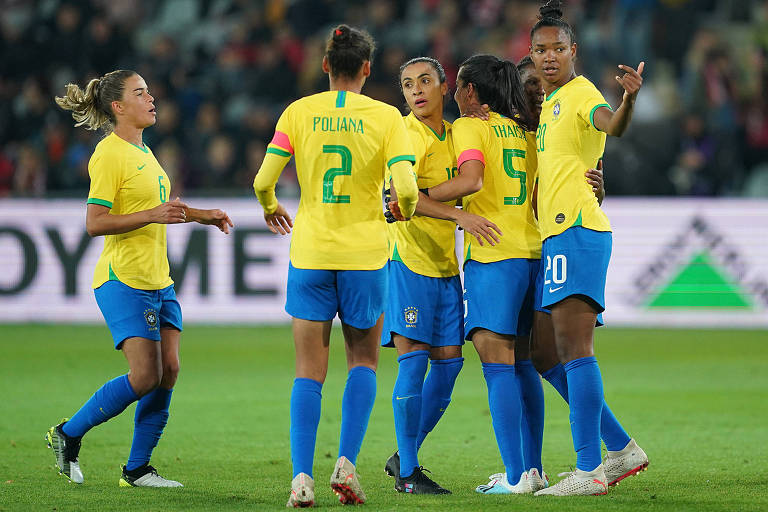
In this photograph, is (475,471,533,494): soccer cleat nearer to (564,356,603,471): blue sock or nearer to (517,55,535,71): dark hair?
(564,356,603,471): blue sock

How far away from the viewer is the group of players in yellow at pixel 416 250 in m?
5.07

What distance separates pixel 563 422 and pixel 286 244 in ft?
20.9

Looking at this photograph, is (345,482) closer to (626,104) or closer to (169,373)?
(169,373)

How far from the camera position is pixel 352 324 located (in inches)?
202

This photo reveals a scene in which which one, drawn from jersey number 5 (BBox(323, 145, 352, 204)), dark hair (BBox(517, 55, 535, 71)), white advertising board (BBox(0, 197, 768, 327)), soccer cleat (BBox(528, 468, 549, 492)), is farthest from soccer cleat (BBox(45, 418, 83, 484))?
white advertising board (BBox(0, 197, 768, 327))

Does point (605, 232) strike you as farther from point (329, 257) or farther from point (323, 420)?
point (323, 420)

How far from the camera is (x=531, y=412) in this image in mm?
5723

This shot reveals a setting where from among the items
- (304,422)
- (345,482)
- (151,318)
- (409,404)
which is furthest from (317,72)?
(345,482)

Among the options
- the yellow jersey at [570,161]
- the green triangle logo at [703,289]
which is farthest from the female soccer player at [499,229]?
the green triangle logo at [703,289]

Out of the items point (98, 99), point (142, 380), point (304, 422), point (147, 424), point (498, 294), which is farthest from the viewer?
point (98, 99)

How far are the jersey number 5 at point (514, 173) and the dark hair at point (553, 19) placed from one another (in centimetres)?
60

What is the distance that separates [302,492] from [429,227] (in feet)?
5.27

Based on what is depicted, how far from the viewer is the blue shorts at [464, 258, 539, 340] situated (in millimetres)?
5469

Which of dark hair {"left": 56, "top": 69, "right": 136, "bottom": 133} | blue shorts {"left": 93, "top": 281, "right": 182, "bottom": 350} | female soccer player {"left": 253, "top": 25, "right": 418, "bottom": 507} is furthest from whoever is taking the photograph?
dark hair {"left": 56, "top": 69, "right": 136, "bottom": 133}
